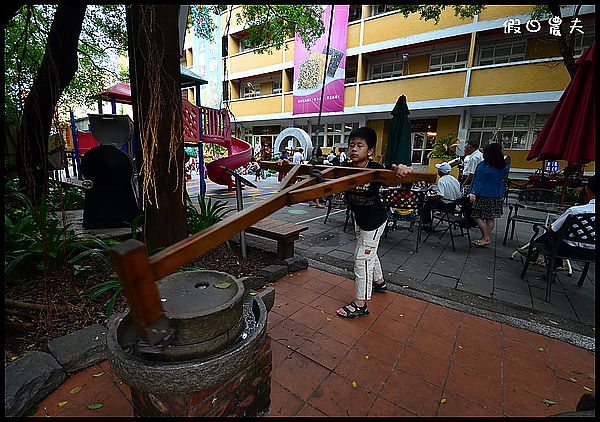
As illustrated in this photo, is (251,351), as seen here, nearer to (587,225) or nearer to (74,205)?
(587,225)

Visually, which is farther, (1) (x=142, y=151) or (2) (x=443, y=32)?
(2) (x=443, y=32)

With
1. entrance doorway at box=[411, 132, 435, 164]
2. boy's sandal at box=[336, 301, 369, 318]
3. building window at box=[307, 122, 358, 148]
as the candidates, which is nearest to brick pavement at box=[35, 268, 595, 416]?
boy's sandal at box=[336, 301, 369, 318]

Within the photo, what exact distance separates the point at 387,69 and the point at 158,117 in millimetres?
17063

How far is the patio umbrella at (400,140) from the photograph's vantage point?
3771 mm

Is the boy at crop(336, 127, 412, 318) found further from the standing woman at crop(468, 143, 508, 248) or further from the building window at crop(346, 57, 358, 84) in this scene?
the building window at crop(346, 57, 358, 84)

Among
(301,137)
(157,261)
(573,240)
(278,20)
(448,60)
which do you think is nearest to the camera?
(157,261)

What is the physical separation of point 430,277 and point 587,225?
1.88m

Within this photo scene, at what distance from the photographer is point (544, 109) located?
1246cm

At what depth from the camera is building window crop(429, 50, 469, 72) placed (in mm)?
14211

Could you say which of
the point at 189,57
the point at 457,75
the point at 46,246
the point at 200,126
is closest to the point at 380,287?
the point at 46,246

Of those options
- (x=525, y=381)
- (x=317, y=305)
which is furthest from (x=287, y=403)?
(x=525, y=381)

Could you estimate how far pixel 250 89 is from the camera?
893 inches

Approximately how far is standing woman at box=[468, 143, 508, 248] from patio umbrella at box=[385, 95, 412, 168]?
2.13 meters

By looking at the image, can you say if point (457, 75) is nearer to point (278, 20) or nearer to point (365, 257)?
point (278, 20)
